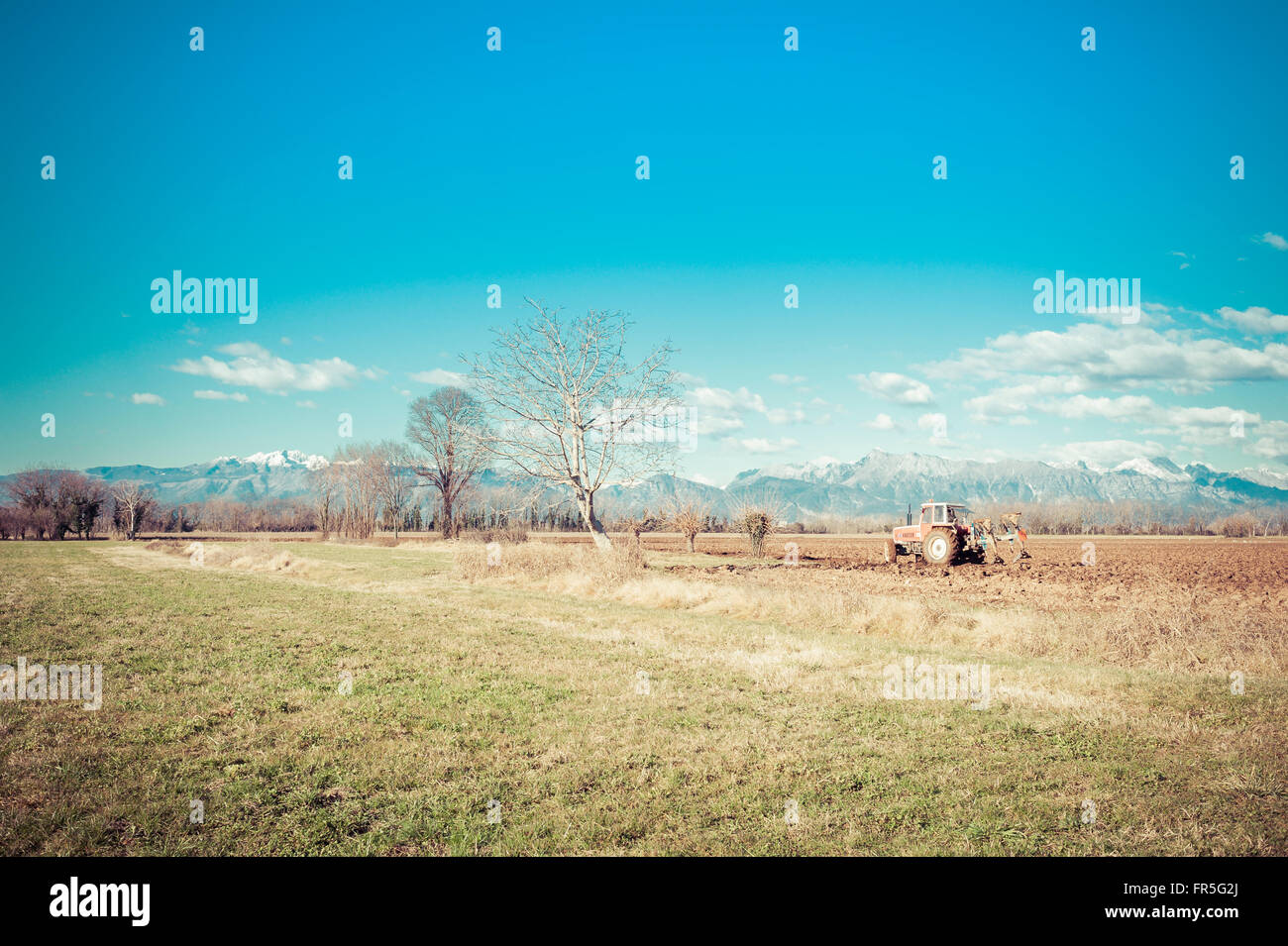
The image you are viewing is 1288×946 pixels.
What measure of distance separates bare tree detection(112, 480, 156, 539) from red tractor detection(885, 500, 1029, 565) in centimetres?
9185

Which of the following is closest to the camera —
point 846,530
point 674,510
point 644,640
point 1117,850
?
point 1117,850

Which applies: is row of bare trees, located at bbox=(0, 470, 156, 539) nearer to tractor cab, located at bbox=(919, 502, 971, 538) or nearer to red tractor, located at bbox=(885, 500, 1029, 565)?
red tractor, located at bbox=(885, 500, 1029, 565)

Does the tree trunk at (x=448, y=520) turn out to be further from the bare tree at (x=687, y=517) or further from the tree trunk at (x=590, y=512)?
the tree trunk at (x=590, y=512)

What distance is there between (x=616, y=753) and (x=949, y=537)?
1042 inches

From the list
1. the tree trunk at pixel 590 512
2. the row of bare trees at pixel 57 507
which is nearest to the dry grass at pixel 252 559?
the tree trunk at pixel 590 512

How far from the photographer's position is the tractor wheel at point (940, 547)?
28312mm

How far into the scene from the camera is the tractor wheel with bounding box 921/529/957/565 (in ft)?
92.9

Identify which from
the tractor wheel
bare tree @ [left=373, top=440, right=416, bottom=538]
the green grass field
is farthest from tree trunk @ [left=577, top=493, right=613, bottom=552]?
bare tree @ [left=373, top=440, right=416, bottom=538]

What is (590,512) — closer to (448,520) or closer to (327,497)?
(448,520)

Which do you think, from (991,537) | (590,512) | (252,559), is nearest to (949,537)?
(991,537)

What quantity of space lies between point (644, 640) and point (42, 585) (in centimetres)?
2461

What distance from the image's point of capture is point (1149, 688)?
352 inches
